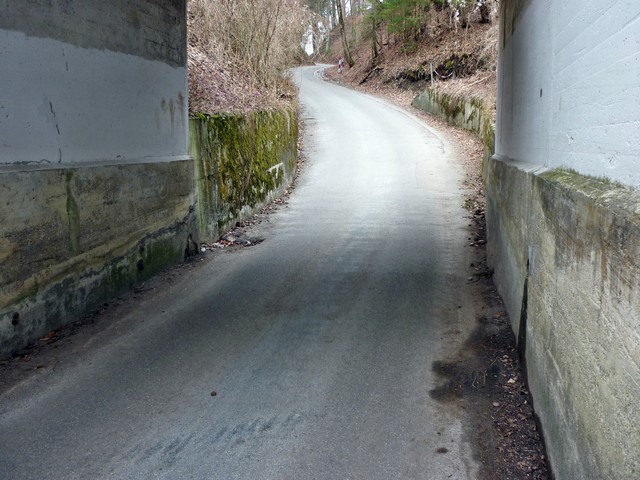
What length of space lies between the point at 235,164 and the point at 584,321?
32.8 ft

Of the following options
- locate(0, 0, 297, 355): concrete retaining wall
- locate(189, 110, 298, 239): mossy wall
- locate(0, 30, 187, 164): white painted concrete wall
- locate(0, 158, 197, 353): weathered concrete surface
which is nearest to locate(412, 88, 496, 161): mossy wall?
locate(189, 110, 298, 239): mossy wall

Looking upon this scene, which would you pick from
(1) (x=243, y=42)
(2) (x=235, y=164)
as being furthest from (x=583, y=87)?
(1) (x=243, y=42)

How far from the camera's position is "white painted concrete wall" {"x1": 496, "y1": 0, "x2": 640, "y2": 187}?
2.67 m

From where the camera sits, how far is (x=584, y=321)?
9.68 feet

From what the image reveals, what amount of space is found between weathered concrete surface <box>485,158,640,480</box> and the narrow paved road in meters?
0.85

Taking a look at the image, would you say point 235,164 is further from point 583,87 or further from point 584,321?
point 584,321

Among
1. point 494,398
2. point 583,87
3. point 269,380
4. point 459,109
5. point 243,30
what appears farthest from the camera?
point 459,109

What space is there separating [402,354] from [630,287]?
3633mm

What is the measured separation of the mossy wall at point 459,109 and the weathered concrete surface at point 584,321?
12687 mm

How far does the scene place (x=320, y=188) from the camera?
16250 mm

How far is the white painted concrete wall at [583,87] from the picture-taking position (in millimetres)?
2666

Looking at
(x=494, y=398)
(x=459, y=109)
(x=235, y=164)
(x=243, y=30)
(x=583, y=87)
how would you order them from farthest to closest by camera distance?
(x=459, y=109) → (x=243, y=30) → (x=235, y=164) → (x=494, y=398) → (x=583, y=87)

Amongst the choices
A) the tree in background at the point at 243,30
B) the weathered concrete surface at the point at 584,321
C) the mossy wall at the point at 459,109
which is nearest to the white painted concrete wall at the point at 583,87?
the weathered concrete surface at the point at 584,321

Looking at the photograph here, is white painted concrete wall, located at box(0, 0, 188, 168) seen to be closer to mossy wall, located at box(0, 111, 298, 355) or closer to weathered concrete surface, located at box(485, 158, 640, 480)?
→ mossy wall, located at box(0, 111, 298, 355)
